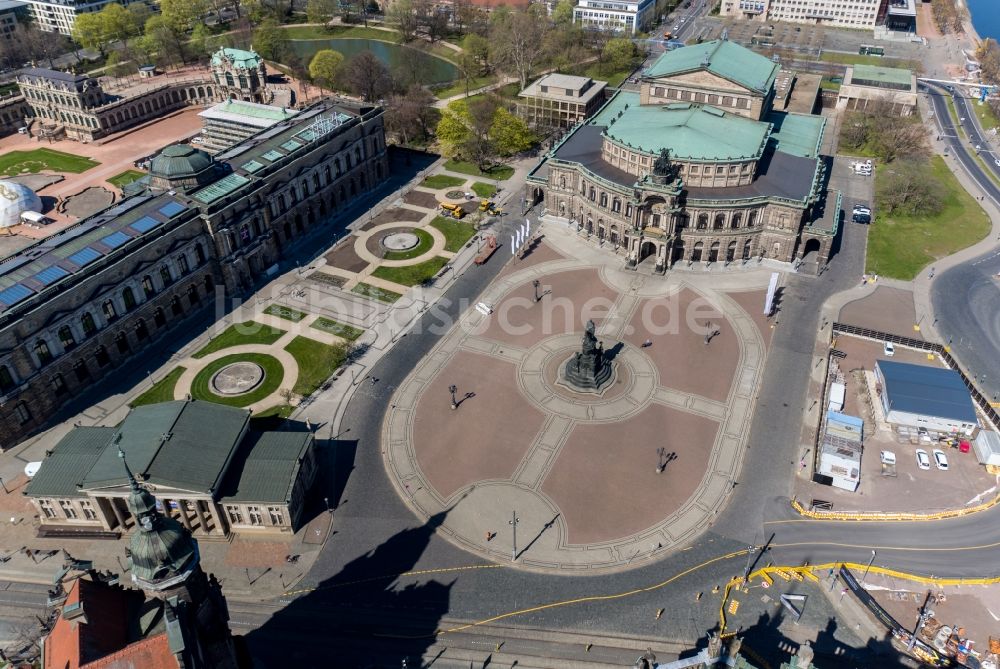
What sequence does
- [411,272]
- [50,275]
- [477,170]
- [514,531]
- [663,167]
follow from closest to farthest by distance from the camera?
[514,531]
[50,275]
[663,167]
[411,272]
[477,170]

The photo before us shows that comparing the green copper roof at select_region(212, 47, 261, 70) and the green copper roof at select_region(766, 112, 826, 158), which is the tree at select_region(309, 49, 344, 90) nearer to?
the green copper roof at select_region(212, 47, 261, 70)

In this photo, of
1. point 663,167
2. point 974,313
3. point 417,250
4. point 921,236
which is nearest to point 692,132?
point 663,167

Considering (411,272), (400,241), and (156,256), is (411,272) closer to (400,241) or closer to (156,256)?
(400,241)

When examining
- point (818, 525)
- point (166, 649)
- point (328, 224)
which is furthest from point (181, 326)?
point (818, 525)

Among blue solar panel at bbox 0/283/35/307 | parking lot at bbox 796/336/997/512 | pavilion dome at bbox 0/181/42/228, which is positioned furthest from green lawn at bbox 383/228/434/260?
pavilion dome at bbox 0/181/42/228

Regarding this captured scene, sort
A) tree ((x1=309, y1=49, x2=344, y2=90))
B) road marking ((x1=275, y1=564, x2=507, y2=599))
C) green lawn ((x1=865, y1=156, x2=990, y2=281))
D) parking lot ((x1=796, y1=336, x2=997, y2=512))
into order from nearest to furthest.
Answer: road marking ((x1=275, y1=564, x2=507, y2=599))
parking lot ((x1=796, y1=336, x2=997, y2=512))
green lawn ((x1=865, y1=156, x2=990, y2=281))
tree ((x1=309, y1=49, x2=344, y2=90))

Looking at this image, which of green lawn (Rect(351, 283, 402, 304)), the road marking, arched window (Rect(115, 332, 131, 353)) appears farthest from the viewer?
green lawn (Rect(351, 283, 402, 304))

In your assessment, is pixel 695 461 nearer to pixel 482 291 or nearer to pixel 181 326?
pixel 482 291
